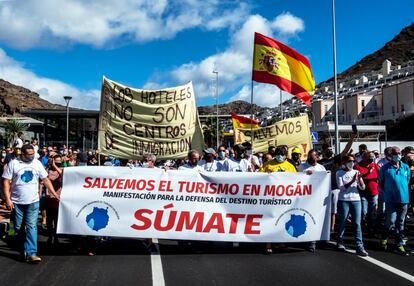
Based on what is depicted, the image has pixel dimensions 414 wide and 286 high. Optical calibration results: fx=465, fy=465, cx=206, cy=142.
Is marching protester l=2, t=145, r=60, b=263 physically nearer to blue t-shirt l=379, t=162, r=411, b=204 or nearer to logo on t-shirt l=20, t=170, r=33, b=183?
logo on t-shirt l=20, t=170, r=33, b=183

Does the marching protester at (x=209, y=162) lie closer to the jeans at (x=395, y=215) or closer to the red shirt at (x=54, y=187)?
the red shirt at (x=54, y=187)

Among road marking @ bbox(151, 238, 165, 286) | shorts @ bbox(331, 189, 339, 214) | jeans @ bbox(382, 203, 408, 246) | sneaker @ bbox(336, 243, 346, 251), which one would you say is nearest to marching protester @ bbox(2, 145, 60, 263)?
road marking @ bbox(151, 238, 165, 286)

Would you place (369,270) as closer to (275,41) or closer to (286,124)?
(286,124)

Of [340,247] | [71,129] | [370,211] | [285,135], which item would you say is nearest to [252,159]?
[285,135]

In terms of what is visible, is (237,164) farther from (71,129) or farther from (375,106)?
(375,106)

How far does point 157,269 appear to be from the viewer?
641 centimetres

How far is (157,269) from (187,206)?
4.24 ft

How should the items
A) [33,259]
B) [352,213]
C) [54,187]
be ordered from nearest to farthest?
[33,259], [352,213], [54,187]

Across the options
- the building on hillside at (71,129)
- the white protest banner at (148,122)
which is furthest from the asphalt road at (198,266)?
the building on hillside at (71,129)

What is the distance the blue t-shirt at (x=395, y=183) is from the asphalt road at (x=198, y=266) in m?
0.94

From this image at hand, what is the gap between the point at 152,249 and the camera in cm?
766

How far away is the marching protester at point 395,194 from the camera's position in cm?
780

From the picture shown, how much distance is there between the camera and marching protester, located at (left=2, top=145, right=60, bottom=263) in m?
6.79

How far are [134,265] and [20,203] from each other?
6.32 feet
